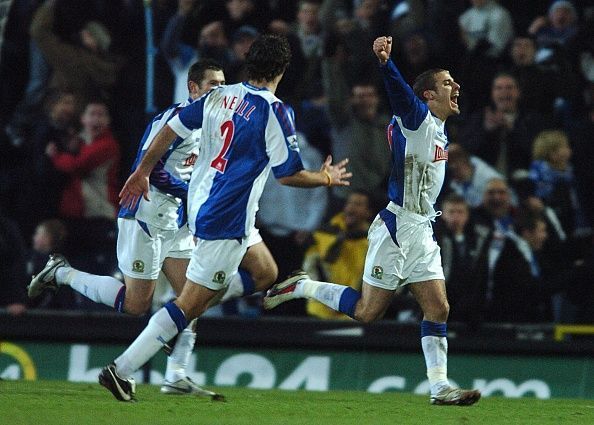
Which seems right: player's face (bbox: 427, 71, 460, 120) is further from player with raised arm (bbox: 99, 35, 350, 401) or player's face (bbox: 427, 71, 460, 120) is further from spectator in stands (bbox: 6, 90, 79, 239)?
spectator in stands (bbox: 6, 90, 79, 239)

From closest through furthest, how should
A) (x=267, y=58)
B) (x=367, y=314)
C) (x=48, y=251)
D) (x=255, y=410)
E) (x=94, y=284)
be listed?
(x=267, y=58) → (x=255, y=410) → (x=367, y=314) → (x=94, y=284) → (x=48, y=251)

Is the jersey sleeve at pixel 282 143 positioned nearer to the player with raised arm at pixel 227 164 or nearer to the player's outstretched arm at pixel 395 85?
the player with raised arm at pixel 227 164

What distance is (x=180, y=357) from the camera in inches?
350

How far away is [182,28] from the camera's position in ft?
43.4

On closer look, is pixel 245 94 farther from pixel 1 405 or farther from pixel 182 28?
pixel 182 28

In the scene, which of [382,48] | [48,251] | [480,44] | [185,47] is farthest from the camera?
[480,44]

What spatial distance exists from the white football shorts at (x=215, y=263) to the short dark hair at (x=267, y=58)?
3.32 ft

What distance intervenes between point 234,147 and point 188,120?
320 mm

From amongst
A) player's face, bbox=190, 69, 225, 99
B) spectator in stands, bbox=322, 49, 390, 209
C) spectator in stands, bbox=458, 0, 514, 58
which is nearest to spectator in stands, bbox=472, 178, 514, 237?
spectator in stands, bbox=322, 49, 390, 209

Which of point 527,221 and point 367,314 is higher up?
point 527,221

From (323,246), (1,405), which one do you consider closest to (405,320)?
(323,246)

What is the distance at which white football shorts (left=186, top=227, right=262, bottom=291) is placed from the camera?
768 centimetres

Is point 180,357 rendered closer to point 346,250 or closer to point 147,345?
point 147,345

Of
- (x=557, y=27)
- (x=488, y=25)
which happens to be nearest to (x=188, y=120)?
(x=488, y=25)
